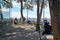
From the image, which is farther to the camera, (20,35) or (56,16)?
(20,35)

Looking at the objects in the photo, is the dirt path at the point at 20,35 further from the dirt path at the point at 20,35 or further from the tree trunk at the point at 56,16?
the tree trunk at the point at 56,16

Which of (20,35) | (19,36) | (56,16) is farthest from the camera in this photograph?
(20,35)

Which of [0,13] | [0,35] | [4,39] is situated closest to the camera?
[4,39]

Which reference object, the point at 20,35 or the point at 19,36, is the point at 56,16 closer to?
the point at 19,36

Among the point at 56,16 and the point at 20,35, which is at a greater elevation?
the point at 56,16

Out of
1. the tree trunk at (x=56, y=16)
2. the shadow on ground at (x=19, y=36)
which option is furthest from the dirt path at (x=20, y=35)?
the tree trunk at (x=56, y=16)

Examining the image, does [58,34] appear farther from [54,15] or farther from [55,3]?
[55,3]

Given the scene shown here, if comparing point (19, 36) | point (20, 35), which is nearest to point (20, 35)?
point (20, 35)

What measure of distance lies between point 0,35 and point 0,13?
9.21 metres

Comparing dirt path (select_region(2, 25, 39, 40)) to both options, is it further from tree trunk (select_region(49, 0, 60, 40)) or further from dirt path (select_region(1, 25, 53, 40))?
tree trunk (select_region(49, 0, 60, 40))

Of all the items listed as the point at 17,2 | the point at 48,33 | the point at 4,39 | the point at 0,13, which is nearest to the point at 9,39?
the point at 4,39

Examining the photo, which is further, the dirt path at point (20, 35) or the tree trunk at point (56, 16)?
the dirt path at point (20, 35)

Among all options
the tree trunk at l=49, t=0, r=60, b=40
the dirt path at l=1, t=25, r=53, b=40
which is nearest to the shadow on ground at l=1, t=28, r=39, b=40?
the dirt path at l=1, t=25, r=53, b=40

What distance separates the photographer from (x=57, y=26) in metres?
4.83
